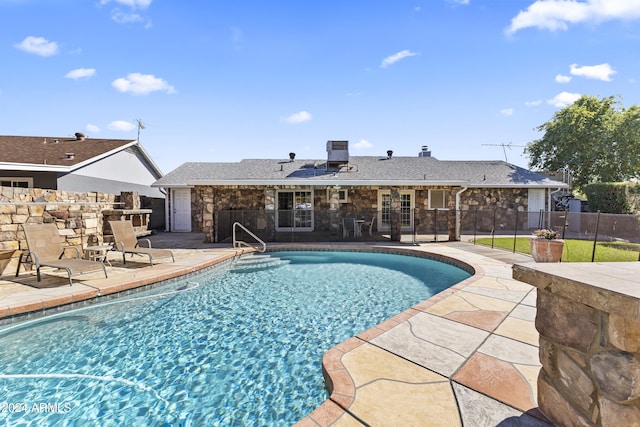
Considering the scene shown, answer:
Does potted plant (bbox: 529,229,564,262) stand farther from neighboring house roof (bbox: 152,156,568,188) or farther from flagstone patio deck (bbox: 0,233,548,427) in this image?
neighboring house roof (bbox: 152,156,568,188)

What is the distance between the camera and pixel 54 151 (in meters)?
12.3

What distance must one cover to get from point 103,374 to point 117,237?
16.8ft

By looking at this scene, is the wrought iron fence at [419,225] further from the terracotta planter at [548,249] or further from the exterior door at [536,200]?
the terracotta planter at [548,249]

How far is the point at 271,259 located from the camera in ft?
28.0

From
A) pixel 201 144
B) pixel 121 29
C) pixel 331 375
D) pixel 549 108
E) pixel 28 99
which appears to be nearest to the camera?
pixel 331 375

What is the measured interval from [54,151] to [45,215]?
28.2 ft

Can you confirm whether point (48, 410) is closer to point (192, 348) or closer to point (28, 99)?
point (192, 348)

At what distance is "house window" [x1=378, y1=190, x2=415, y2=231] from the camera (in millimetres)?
14012

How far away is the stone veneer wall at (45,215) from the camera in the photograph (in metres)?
5.57

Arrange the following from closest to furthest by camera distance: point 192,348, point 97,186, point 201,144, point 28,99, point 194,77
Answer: point 192,348 → point 194,77 → point 28,99 → point 97,186 → point 201,144

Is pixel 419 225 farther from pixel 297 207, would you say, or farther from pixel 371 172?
pixel 297 207

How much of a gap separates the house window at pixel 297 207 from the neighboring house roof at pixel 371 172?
1.01 m

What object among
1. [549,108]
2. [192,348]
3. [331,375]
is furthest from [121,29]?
[549,108]

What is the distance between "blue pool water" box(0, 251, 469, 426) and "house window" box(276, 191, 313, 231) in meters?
7.53
